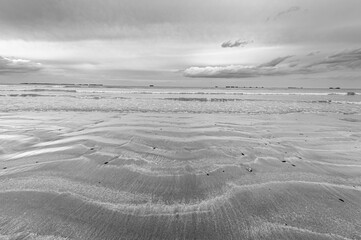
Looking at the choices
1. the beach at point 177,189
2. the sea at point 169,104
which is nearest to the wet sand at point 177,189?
the beach at point 177,189

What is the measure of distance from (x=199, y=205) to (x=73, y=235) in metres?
1.40

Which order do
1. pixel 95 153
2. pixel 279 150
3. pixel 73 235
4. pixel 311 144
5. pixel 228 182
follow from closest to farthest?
pixel 73 235, pixel 228 182, pixel 95 153, pixel 279 150, pixel 311 144

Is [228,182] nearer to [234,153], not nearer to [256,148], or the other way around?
[234,153]

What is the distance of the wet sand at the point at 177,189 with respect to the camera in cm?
205

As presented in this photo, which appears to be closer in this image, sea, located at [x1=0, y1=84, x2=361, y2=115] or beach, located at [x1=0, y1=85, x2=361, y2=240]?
beach, located at [x1=0, y1=85, x2=361, y2=240]

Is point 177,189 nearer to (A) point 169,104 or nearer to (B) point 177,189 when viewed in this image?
(B) point 177,189

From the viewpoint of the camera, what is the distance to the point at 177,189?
285cm

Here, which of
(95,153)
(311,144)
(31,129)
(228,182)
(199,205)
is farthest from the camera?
(31,129)

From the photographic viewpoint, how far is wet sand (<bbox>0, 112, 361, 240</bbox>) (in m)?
2.05

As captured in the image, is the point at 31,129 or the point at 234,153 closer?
the point at 234,153

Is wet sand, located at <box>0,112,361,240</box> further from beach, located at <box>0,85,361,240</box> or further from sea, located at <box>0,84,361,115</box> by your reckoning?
sea, located at <box>0,84,361,115</box>

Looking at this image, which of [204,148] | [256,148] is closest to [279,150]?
[256,148]

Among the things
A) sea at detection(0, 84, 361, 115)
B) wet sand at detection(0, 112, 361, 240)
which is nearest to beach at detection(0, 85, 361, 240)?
wet sand at detection(0, 112, 361, 240)

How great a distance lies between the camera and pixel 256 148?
491cm
